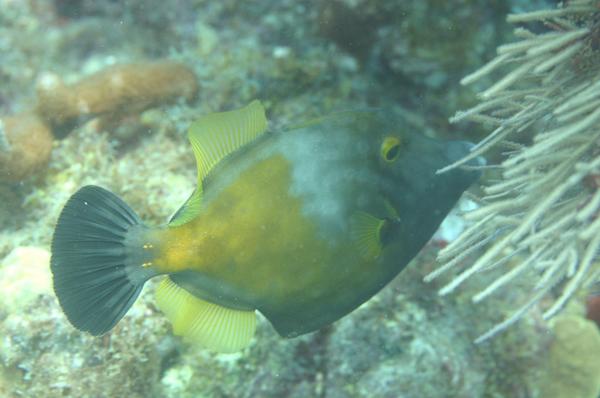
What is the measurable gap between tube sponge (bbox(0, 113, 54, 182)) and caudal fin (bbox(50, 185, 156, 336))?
1821 millimetres

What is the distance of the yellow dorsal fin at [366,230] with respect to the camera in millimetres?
2305

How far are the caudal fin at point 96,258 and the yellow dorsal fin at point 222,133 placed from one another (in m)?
0.41

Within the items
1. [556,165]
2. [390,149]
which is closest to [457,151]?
[390,149]

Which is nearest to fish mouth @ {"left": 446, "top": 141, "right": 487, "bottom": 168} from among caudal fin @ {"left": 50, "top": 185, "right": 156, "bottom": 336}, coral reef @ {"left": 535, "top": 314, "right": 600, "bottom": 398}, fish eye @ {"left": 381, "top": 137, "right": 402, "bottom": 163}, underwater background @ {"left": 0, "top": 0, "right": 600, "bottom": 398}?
fish eye @ {"left": 381, "top": 137, "right": 402, "bottom": 163}

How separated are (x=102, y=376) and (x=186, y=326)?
3.25 feet

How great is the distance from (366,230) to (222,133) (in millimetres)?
802

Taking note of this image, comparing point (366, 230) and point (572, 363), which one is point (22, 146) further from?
point (572, 363)

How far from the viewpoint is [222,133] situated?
231 cm

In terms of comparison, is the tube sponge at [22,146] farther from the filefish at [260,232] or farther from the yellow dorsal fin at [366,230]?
the yellow dorsal fin at [366,230]

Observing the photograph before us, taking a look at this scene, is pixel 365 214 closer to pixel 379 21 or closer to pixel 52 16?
pixel 379 21

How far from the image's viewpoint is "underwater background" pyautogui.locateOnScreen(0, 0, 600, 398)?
310 cm

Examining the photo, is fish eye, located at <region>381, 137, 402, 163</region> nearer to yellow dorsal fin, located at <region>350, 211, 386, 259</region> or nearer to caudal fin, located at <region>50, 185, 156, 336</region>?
yellow dorsal fin, located at <region>350, 211, 386, 259</region>

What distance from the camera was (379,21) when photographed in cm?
441

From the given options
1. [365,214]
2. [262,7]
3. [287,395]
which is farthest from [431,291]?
[262,7]
